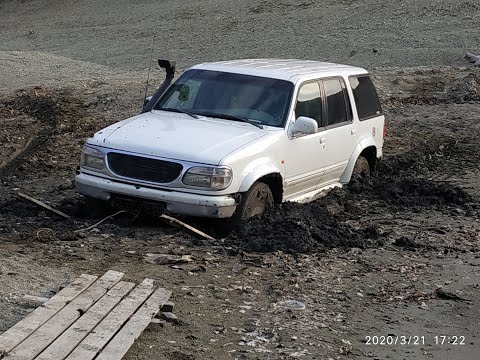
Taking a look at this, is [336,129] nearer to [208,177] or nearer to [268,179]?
[268,179]

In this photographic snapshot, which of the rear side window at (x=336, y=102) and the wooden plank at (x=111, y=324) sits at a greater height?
the rear side window at (x=336, y=102)

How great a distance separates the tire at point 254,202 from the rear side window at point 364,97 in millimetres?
2436

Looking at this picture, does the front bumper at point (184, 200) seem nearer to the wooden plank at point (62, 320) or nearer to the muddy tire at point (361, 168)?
the wooden plank at point (62, 320)

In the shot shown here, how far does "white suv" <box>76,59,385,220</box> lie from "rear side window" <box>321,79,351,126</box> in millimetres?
13

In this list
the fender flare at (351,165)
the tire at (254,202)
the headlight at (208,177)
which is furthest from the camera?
the fender flare at (351,165)

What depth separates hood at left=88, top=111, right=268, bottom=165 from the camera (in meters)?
8.33

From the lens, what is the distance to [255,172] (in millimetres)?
8617

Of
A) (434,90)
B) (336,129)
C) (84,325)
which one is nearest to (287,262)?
(84,325)

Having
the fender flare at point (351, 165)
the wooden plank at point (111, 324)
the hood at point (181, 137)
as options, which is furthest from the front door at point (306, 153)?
the wooden plank at point (111, 324)

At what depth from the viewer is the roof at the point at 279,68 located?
32.4 feet

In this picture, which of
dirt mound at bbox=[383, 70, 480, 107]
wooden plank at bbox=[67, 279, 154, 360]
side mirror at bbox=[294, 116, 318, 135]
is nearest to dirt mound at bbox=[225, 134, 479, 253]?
side mirror at bbox=[294, 116, 318, 135]

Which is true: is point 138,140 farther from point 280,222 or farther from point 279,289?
point 279,289

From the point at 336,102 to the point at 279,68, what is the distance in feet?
2.68

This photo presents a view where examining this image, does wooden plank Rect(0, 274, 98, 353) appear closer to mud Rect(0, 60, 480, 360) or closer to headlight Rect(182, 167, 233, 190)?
mud Rect(0, 60, 480, 360)
